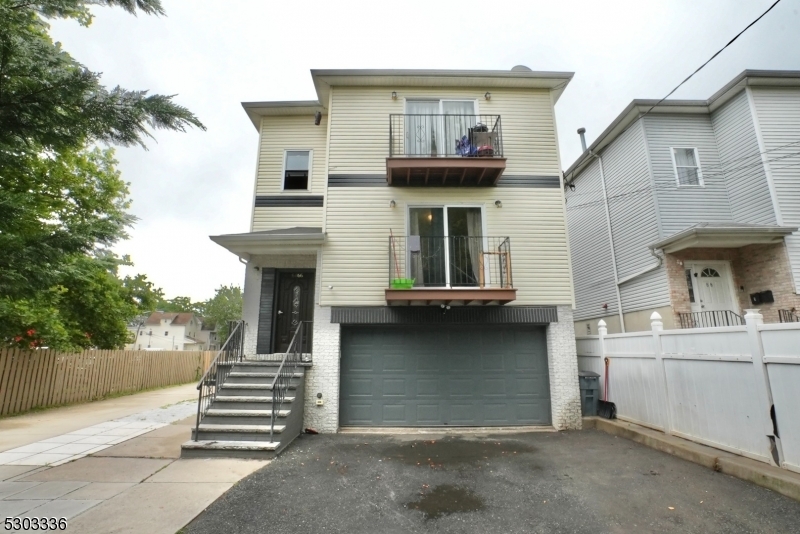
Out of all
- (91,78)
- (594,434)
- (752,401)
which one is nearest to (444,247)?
(594,434)

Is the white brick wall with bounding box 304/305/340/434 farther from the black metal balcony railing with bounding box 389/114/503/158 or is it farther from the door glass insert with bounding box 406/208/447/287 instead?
the black metal balcony railing with bounding box 389/114/503/158

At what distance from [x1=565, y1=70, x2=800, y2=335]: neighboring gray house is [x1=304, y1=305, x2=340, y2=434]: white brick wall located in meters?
8.03

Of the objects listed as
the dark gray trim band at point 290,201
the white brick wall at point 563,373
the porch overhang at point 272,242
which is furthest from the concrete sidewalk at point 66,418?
the white brick wall at point 563,373

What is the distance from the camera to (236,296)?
2324 inches

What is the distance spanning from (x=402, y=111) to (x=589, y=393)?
25.0 ft

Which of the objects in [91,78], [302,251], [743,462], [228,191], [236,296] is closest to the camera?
[91,78]

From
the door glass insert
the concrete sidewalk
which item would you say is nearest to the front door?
the door glass insert

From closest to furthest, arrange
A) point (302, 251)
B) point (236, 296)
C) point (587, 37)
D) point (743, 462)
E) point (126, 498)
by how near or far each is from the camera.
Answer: point (126, 498) → point (743, 462) → point (302, 251) → point (587, 37) → point (236, 296)

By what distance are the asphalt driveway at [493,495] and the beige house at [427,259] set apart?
1.64 metres

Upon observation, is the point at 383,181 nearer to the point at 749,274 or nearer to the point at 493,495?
the point at 493,495

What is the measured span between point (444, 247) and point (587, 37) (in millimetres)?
6648

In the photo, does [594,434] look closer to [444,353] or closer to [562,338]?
[562,338]

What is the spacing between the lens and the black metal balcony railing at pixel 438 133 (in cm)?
791

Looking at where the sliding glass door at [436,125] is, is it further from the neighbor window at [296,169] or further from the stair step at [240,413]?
the stair step at [240,413]
